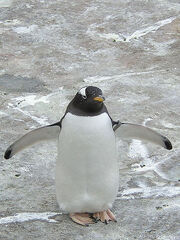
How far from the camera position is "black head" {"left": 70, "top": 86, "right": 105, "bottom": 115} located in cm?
395

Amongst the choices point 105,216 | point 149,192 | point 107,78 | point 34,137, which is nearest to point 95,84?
point 107,78

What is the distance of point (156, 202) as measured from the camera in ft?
14.9

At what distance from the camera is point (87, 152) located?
4.00 metres

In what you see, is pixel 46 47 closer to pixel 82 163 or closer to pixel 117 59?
pixel 117 59

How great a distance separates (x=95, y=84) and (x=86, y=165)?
10.2ft

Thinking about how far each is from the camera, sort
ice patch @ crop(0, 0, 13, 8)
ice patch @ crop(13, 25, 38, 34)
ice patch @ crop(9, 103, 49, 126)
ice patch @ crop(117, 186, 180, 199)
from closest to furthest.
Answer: ice patch @ crop(117, 186, 180, 199)
ice patch @ crop(9, 103, 49, 126)
ice patch @ crop(13, 25, 38, 34)
ice patch @ crop(0, 0, 13, 8)

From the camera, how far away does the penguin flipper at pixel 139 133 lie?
4301 millimetres

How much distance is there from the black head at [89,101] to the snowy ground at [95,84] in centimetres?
84

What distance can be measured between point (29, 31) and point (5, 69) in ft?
4.30

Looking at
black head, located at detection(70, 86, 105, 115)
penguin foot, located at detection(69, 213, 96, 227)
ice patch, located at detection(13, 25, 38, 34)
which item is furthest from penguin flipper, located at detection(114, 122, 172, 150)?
ice patch, located at detection(13, 25, 38, 34)

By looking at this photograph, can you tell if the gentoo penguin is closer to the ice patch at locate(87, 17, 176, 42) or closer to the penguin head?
the penguin head

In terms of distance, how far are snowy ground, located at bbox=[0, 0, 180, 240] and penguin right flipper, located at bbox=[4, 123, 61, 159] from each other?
476 millimetres

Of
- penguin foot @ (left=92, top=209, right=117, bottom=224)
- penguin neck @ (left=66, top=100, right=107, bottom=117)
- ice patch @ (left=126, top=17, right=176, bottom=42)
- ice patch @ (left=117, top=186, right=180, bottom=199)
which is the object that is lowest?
ice patch @ (left=126, top=17, right=176, bottom=42)

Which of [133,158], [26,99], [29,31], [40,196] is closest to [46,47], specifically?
[29,31]
